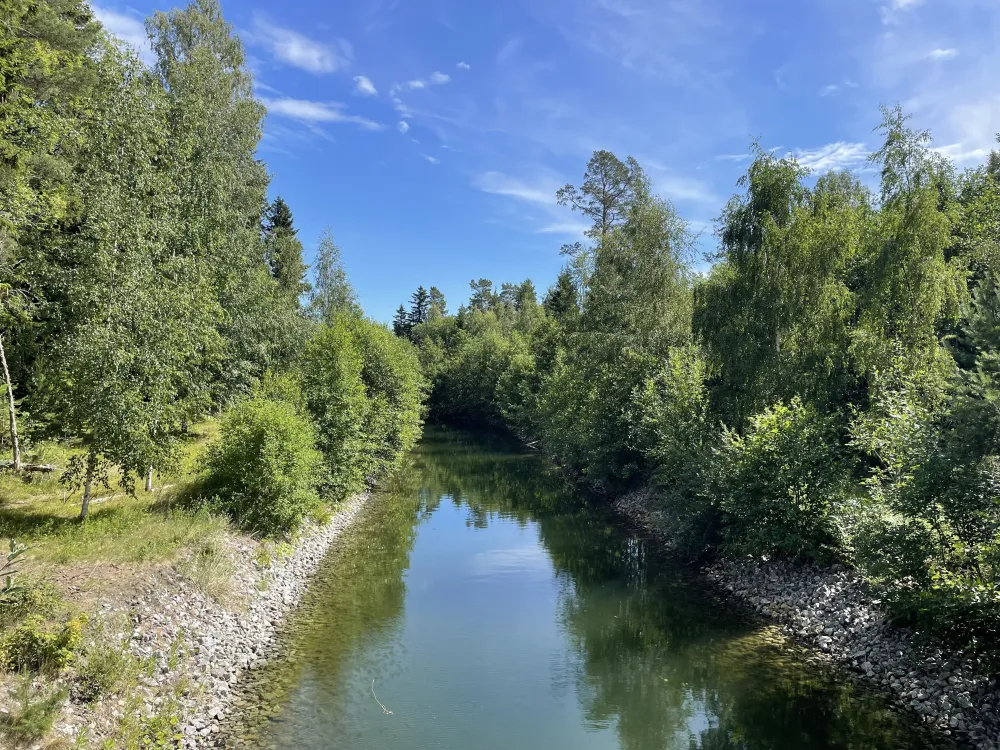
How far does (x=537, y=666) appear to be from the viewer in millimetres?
14305

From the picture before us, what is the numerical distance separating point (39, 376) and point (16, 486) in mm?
4565

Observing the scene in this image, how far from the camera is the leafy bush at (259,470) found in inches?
757

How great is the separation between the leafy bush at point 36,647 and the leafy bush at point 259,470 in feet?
30.4

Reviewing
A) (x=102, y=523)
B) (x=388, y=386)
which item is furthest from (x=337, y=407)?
(x=388, y=386)

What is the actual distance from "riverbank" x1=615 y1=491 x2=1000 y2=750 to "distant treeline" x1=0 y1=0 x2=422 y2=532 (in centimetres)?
1503

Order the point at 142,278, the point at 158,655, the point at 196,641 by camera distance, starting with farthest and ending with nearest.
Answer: the point at 142,278 < the point at 196,641 < the point at 158,655

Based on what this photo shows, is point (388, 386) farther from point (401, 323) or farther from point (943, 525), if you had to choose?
point (401, 323)

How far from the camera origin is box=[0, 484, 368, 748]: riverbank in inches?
345

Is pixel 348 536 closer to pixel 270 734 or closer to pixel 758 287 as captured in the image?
pixel 270 734

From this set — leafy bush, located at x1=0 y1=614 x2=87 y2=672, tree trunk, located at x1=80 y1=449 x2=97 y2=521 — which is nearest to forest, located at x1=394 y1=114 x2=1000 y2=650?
leafy bush, located at x1=0 y1=614 x2=87 y2=672

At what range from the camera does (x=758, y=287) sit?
2020 cm

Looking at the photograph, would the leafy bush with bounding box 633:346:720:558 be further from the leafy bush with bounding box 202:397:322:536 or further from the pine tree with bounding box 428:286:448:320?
the pine tree with bounding box 428:286:448:320

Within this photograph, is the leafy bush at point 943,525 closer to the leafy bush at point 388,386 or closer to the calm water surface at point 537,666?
the calm water surface at point 537,666

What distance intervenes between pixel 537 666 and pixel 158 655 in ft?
27.0
